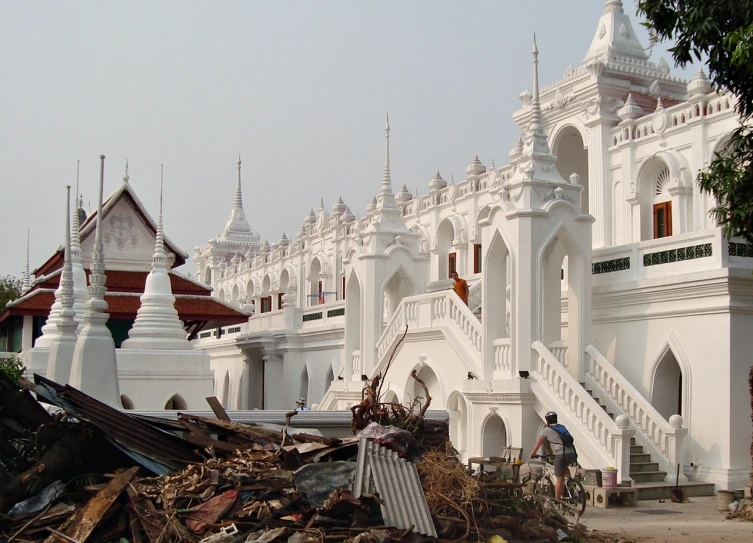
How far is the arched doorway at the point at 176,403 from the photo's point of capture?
66.6 feet

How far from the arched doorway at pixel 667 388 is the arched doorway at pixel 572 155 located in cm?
1112

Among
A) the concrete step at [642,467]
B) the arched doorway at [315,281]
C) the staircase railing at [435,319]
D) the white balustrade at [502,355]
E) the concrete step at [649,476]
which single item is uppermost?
the arched doorway at [315,281]

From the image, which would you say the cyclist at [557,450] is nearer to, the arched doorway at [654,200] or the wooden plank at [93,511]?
the wooden plank at [93,511]

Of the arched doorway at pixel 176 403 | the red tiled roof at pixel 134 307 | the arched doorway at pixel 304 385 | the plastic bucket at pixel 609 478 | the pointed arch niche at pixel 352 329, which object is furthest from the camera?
the arched doorway at pixel 304 385

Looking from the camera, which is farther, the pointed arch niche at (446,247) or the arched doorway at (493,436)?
the pointed arch niche at (446,247)

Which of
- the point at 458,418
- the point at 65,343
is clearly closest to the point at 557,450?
the point at 458,418

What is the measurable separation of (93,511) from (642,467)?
891cm

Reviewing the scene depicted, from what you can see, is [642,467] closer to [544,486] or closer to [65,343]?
[544,486]

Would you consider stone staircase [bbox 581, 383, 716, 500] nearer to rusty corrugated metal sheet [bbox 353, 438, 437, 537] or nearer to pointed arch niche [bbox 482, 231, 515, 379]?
pointed arch niche [bbox 482, 231, 515, 379]

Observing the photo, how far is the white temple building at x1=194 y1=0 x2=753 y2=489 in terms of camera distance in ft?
48.4

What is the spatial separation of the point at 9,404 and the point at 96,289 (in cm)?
362

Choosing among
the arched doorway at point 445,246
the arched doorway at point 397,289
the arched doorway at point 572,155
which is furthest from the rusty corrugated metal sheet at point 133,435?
the arched doorway at point 445,246

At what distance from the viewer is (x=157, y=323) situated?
2095 centimetres

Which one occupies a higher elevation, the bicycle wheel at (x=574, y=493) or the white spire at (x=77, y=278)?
the white spire at (x=77, y=278)
